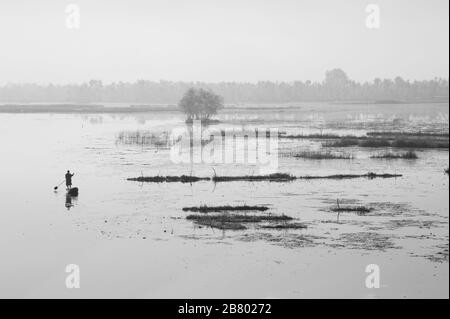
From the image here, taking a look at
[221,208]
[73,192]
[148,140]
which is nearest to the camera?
[221,208]

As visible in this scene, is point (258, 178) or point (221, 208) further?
point (258, 178)

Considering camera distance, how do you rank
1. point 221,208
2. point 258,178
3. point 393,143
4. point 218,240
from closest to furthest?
point 218,240, point 221,208, point 258,178, point 393,143

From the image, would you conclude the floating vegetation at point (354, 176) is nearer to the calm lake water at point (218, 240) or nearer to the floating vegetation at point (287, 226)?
the calm lake water at point (218, 240)

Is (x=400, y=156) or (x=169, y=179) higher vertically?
(x=400, y=156)

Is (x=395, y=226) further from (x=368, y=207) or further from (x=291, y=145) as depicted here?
(x=291, y=145)

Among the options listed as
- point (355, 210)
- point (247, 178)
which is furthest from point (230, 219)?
point (247, 178)

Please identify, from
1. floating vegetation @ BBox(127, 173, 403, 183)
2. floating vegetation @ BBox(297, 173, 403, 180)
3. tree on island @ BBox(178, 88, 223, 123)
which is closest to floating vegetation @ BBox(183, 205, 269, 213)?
floating vegetation @ BBox(127, 173, 403, 183)

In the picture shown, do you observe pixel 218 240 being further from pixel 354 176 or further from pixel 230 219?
pixel 354 176

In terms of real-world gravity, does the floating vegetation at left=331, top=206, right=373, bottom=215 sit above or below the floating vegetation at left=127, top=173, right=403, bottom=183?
below

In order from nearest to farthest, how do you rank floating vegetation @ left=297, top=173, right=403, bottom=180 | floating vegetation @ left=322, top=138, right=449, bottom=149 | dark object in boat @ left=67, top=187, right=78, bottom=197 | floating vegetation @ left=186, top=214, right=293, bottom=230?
floating vegetation @ left=186, top=214, right=293, bottom=230 < dark object in boat @ left=67, top=187, right=78, bottom=197 < floating vegetation @ left=297, top=173, right=403, bottom=180 < floating vegetation @ left=322, top=138, right=449, bottom=149

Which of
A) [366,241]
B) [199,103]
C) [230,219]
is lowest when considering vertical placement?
[366,241]

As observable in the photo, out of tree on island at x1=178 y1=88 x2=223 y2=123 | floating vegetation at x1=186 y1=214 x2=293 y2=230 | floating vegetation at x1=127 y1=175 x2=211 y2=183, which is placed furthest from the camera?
tree on island at x1=178 y1=88 x2=223 y2=123

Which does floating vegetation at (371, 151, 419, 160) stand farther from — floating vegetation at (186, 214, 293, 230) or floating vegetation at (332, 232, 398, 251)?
floating vegetation at (332, 232, 398, 251)

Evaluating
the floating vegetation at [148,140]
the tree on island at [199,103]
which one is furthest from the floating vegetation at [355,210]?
the tree on island at [199,103]
